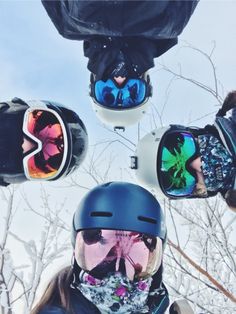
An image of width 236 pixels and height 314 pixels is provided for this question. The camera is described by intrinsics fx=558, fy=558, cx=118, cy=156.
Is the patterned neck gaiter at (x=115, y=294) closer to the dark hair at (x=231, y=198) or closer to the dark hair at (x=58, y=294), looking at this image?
the dark hair at (x=58, y=294)

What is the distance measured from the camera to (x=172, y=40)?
13.6ft

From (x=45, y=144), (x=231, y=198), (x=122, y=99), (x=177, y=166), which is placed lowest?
(x=231, y=198)

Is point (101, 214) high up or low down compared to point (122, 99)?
down

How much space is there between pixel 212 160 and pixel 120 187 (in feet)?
2.20

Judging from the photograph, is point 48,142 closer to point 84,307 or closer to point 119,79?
point 119,79

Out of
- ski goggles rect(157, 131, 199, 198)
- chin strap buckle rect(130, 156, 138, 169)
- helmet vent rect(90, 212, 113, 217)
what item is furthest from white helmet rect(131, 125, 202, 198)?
helmet vent rect(90, 212, 113, 217)

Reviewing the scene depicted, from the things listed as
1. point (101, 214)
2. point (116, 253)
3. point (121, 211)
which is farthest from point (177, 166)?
point (116, 253)

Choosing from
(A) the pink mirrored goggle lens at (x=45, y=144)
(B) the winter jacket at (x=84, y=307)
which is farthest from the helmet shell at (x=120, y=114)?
(B) the winter jacket at (x=84, y=307)

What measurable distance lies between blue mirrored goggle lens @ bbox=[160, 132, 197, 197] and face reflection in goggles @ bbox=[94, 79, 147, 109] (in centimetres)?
48

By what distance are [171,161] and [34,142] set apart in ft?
3.04

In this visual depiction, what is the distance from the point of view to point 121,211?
3.74 m

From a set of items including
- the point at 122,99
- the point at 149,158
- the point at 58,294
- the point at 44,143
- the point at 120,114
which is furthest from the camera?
the point at 120,114

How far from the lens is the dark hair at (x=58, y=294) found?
3475 millimetres

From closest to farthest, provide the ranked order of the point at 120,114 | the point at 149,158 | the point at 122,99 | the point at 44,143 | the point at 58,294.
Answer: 1. the point at 58,294
2. the point at 44,143
3. the point at 149,158
4. the point at 122,99
5. the point at 120,114
